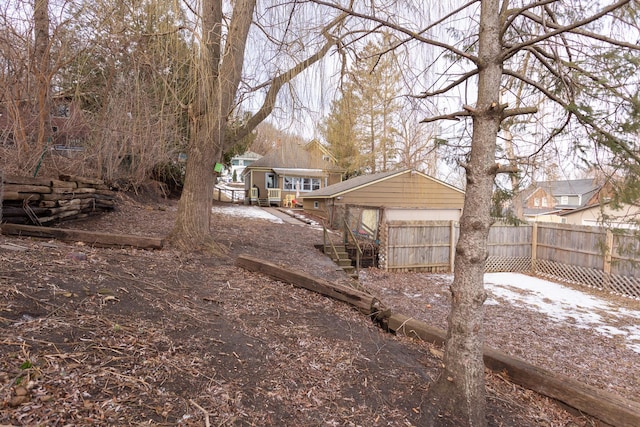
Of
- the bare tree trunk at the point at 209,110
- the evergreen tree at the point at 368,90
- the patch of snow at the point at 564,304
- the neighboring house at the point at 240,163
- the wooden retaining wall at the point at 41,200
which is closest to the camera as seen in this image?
the evergreen tree at the point at 368,90

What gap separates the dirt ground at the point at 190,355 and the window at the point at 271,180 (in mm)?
21492

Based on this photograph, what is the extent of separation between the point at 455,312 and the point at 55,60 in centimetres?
712

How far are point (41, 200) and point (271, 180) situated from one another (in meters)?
20.6

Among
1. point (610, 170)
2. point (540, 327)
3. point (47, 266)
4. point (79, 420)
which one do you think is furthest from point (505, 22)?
point (540, 327)

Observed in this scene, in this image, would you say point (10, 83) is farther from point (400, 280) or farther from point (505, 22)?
point (400, 280)

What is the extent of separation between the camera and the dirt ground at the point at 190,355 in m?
1.80

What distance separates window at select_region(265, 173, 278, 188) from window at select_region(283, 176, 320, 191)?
2.73 feet

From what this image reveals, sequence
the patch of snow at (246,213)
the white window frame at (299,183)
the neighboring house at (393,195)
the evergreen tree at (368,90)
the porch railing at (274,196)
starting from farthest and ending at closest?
the white window frame at (299,183) < the porch railing at (274,196) < the neighboring house at (393,195) < the patch of snow at (246,213) < the evergreen tree at (368,90)

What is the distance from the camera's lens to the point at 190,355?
2395mm

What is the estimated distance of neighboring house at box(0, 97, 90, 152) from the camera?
19.3 ft

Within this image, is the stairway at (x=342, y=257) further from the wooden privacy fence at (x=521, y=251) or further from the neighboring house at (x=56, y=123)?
the neighboring house at (x=56, y=123)

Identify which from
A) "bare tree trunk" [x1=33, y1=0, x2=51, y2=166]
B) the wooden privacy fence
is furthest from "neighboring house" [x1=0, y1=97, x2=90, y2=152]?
the wooden privacy fence

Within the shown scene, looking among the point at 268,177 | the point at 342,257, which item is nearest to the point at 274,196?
the point at 268,177

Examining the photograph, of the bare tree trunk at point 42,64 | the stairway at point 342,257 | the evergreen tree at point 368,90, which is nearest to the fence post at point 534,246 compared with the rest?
the stairway at point 342,257
